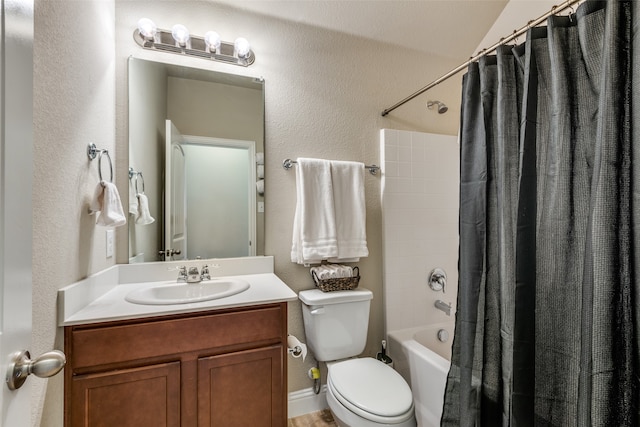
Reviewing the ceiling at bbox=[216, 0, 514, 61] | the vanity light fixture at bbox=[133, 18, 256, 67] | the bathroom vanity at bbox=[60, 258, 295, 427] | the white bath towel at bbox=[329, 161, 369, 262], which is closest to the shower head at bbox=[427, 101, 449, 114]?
the ceiling at bbox=[216, 0, 514, 61]

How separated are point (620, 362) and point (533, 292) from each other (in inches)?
9.1

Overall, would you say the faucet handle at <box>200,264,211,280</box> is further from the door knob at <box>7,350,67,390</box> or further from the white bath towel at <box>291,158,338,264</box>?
the door knob at <box>7,350,67,390</box>

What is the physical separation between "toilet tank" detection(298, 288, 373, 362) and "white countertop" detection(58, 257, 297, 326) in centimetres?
31

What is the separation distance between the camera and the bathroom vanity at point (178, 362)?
1026mm

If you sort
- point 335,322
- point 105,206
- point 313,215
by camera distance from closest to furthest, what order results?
point 105,206 < point 335,322 < point 313,215

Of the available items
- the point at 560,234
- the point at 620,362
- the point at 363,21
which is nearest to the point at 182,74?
the point at 363,21

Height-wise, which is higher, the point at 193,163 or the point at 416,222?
the point at 193,163

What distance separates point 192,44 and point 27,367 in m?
1.70

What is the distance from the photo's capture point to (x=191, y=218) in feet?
5.42

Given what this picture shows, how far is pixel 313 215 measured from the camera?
1.77m

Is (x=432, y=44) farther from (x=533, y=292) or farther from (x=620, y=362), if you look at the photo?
(x=620, y=362)

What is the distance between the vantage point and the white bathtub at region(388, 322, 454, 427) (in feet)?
4.76

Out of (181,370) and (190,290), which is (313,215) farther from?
(181,370)

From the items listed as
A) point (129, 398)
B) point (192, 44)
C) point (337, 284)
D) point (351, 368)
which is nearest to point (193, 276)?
point (129, 398)
